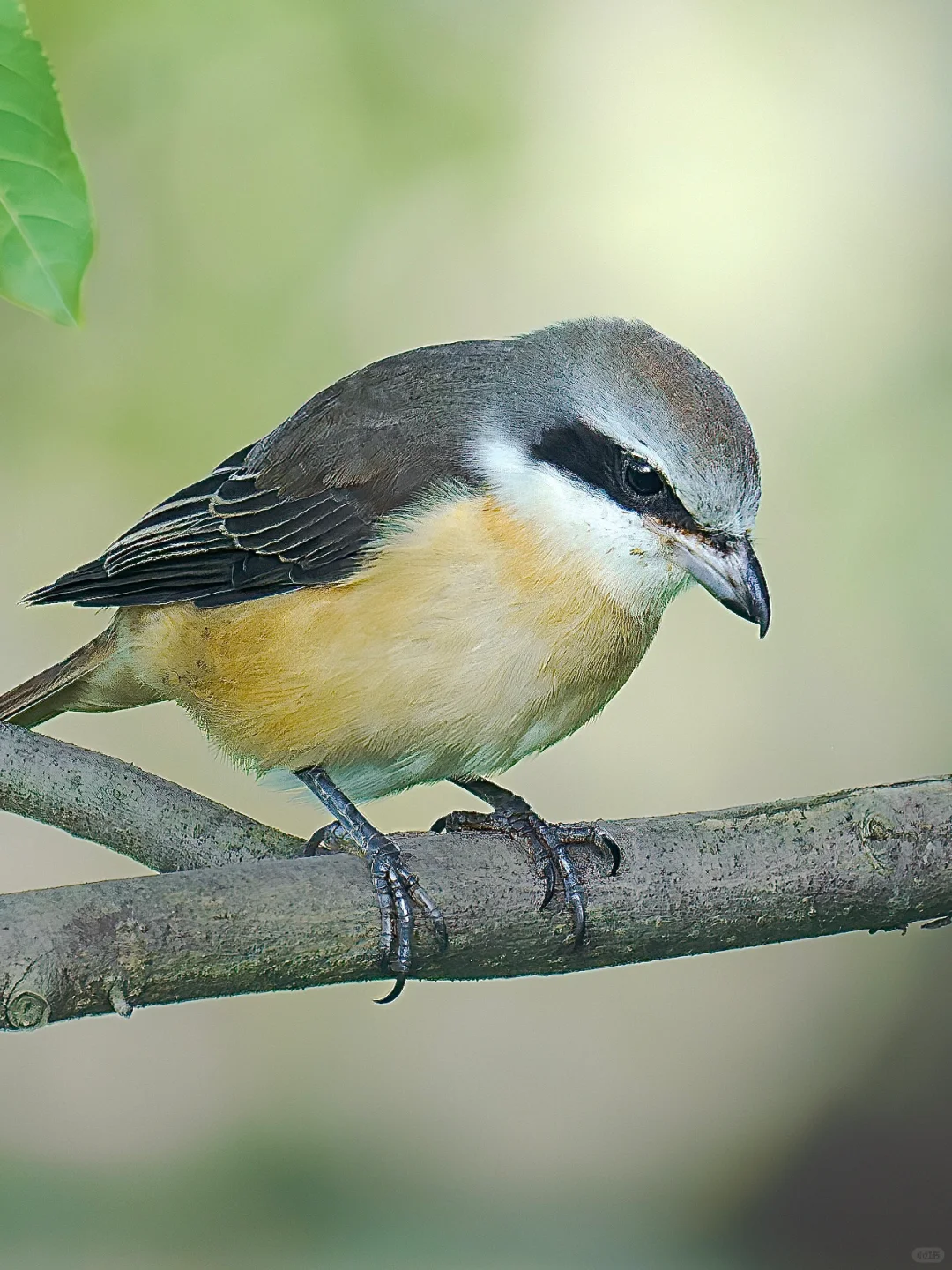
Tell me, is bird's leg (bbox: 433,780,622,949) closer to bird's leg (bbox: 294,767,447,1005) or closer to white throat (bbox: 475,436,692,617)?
bird's leg (bbox: 294,767,447,1005)

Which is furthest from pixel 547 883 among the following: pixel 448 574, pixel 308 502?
pixel 308 502

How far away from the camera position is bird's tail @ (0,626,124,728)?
12.2ft

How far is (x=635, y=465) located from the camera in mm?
2900

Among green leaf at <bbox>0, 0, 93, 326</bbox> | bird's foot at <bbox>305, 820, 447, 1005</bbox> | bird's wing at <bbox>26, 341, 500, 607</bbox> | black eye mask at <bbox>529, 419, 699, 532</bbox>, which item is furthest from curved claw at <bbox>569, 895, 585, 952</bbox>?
green leaf at <bbox>0, 0, 93, 326</bbox>

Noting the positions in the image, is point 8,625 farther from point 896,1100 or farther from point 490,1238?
point 896,1100

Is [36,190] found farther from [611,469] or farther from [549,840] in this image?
[549,840]

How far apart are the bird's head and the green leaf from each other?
155cm

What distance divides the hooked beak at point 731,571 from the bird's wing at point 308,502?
57 cm

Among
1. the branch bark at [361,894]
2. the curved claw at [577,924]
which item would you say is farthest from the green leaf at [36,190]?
the curved claw at [577,924]

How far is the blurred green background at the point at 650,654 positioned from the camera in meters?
5.47

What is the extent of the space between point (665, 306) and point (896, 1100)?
354cm

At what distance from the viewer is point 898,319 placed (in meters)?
6.43

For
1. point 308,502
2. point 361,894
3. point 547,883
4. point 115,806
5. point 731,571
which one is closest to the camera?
point 361,894

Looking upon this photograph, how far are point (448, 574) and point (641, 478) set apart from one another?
460 mm
